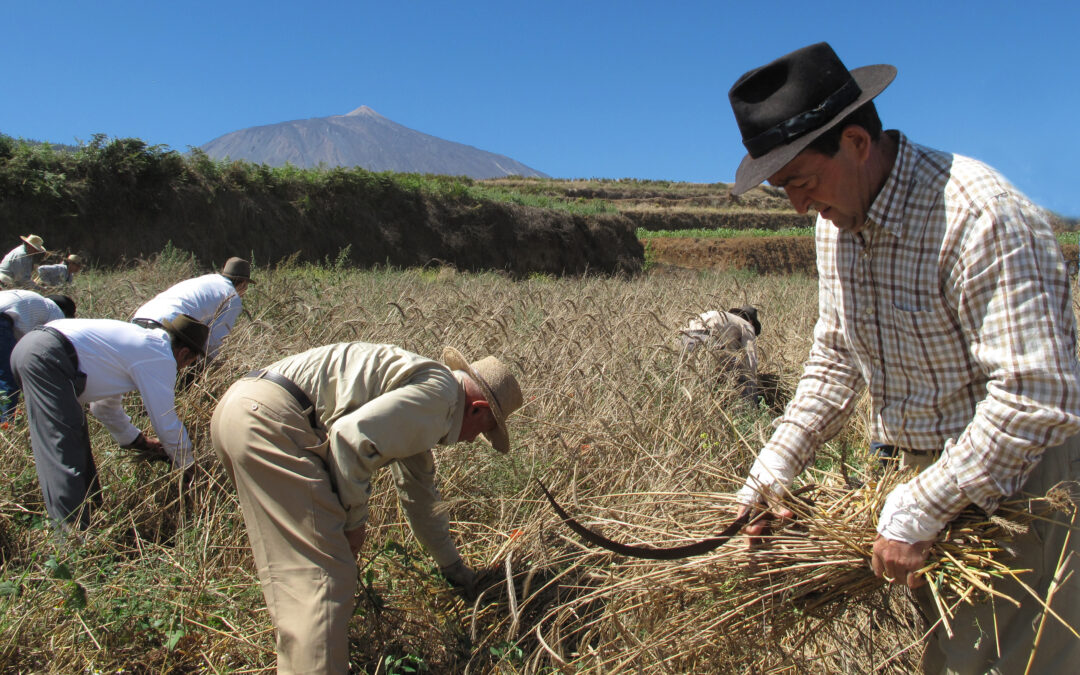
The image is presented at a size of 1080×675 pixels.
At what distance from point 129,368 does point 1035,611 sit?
11.9 feet

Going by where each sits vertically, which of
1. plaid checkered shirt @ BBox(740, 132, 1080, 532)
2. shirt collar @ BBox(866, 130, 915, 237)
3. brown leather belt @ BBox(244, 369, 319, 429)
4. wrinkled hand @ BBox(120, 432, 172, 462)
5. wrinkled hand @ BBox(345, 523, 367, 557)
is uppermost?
shirt collar @ BBox(866, 130, 915, 237)

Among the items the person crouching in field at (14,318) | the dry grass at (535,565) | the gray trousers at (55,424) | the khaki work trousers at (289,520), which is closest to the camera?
the dry grass at (535,565)

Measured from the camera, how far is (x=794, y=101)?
145cm

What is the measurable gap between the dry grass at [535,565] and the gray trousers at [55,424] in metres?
0.16

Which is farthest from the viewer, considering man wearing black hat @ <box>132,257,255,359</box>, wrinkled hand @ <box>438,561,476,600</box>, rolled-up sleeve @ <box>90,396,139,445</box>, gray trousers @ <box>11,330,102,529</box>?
man wearing black hat @ <box>132,257,255,359</box>

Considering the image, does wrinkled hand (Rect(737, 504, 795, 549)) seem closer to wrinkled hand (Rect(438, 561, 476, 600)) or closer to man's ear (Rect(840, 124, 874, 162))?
man's ear (Rect(840, 124, 874, 162))

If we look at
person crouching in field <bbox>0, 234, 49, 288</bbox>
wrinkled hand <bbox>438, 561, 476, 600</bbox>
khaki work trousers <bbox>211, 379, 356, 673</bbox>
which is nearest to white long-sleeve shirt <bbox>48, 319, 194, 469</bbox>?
khaki work trousers <bbox>211, 379, 356, 673</bbox>

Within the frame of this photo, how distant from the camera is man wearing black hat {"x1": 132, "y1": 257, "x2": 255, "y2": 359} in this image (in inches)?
171

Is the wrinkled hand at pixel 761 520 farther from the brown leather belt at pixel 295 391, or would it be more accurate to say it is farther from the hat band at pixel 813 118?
the brown leather belt at pixel 295 391

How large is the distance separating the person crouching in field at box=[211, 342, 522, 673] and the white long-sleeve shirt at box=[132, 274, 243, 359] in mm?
2161

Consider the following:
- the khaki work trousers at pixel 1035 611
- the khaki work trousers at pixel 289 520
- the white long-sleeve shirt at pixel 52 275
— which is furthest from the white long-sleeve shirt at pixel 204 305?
the khaki work trousers at pixel 1035 611

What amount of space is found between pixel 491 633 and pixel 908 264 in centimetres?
182

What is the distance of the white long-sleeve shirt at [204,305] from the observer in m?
4.38

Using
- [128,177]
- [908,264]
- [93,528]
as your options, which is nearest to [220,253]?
[128,177]
